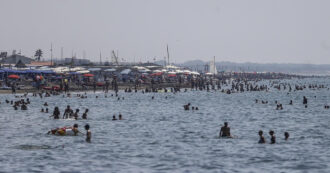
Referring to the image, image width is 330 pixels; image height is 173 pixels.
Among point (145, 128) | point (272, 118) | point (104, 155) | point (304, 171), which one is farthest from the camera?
point (272, 118)

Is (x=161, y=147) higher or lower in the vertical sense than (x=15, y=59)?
lower

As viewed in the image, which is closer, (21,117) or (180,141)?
(180,141)

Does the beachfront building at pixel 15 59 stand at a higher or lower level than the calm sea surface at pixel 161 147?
higher

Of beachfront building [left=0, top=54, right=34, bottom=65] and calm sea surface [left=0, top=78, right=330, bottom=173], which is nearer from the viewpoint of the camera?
calm sea surface [left=0, top=78, right=330, bottom=173]

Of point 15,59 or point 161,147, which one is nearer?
point 161,147

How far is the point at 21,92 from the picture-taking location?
9875cm

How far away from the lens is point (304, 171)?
28.9 metres

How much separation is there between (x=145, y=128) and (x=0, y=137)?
1360cm

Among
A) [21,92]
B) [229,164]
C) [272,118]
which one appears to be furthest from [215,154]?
[21,92]

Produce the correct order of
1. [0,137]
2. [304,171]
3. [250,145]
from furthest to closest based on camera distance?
[0,137], [250,145], [304,171]

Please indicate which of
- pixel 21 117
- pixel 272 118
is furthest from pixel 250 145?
pixel 21 117

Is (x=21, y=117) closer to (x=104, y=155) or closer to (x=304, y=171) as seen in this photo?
(x=104, y=155)

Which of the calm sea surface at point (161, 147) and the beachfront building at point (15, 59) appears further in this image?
the beachfront building at point (15, 59)

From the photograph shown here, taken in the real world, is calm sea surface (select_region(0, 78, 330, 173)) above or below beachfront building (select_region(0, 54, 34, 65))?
below
